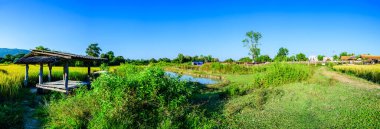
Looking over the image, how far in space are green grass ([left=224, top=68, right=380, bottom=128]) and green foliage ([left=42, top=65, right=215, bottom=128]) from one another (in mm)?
1293

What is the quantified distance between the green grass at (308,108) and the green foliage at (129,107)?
1293mm

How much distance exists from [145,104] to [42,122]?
2.61 metres

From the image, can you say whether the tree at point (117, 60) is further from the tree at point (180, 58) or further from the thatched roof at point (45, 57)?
the thatched roof at point (45, 57)

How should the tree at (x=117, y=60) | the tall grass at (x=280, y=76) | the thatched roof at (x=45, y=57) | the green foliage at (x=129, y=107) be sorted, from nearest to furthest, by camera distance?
the green foliage at (x=129, y=107) → the thatched roof at (x=45, y=57) → the tall grass at (x=280, y=76) → the tree at (x=117, y=60)

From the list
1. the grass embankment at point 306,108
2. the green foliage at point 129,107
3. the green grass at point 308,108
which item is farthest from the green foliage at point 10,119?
the green grass at point 308,108

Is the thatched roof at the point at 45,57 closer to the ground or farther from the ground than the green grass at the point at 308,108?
farther from the ground

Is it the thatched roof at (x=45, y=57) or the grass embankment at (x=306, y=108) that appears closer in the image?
the grass embankment at (x=306, y=108)

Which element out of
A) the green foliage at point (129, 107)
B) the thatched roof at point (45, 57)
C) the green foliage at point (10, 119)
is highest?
the thatched roof at point (45, 57)

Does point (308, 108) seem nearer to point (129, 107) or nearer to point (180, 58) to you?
point (129, 107)

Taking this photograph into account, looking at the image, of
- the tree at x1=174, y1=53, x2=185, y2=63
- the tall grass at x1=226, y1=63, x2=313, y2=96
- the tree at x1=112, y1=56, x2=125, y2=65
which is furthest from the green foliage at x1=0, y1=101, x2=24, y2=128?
the tree at x1=174, y1=53, x2=185, y2=63

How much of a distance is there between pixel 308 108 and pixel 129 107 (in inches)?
173

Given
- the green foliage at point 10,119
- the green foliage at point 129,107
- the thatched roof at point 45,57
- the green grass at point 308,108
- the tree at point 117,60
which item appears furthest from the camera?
the tree at point 117,60

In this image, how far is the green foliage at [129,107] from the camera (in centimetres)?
483

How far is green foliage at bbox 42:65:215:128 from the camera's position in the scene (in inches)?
→ 190
